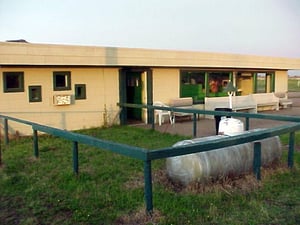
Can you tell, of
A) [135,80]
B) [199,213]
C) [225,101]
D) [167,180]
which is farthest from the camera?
[225,101]

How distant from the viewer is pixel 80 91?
439 inches

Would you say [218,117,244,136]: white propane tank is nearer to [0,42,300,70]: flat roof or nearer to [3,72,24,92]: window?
[0,42,300,70]: flat roof

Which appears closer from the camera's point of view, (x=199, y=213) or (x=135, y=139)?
(x=199, y=213)

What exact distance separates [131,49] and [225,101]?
5.56 meters

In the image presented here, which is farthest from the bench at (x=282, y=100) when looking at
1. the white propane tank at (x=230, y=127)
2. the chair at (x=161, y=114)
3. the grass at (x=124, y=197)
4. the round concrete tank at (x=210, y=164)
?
the round concrete tank at (x=210, y=164)

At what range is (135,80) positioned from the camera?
1363 cm

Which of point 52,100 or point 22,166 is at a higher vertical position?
point 52,100

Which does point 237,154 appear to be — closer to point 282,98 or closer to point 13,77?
point 13,77

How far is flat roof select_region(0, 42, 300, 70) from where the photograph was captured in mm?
9164

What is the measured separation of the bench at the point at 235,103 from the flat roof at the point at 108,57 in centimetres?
152

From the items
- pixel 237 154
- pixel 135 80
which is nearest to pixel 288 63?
pixel 135 80

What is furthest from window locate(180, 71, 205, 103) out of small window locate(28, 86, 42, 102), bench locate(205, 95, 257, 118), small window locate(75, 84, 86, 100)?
small window locate(28, 86, 42, 102)

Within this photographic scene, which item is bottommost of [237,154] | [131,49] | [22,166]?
[22,166]

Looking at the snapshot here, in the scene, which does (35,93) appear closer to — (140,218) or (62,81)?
(62,81)
